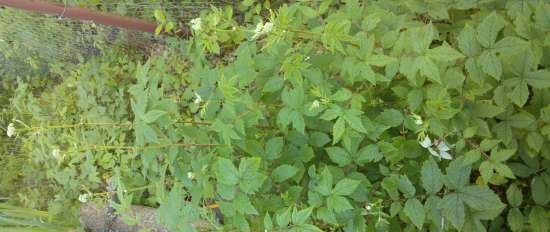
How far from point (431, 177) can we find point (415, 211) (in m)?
0.11

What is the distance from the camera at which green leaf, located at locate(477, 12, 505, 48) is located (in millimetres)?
1499

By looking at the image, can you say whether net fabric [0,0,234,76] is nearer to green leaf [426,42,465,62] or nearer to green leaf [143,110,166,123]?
green leaf [143,110,166,123]

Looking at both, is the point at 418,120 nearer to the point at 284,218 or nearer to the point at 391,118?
the point at 391,118

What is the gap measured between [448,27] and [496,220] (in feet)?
2.30

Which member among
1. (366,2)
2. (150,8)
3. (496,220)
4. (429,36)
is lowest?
(496,220)

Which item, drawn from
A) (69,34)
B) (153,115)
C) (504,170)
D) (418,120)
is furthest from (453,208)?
(69,34)

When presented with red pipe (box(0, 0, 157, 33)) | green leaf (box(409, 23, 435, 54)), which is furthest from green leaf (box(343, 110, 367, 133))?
red pipe (box(0, 0, 157, 33))

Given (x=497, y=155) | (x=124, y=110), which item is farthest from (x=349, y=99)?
(x=124, y=110)

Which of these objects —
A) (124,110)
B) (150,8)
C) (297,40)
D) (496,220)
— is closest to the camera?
(496,220)

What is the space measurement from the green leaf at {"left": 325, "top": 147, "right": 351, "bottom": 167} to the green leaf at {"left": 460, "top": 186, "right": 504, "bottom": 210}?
365 mm

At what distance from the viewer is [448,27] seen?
189cm

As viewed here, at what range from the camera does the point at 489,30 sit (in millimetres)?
1505

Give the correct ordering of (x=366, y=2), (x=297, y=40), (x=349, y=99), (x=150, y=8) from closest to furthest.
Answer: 1. (x=349, y=99)
2. (x=297, y=40)
3. (x=366, y=2)
4. (x=150, y=8)

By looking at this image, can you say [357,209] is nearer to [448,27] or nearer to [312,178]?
[312,178]
